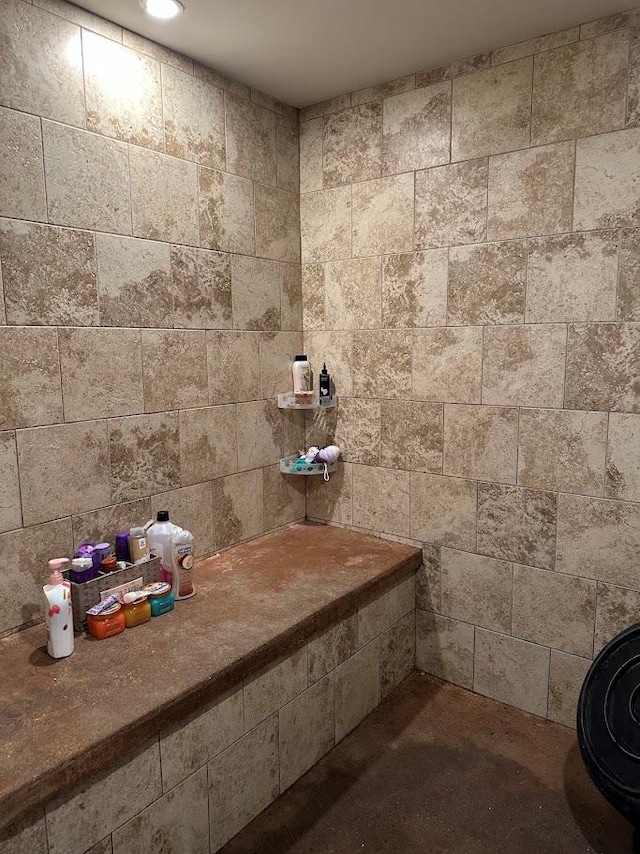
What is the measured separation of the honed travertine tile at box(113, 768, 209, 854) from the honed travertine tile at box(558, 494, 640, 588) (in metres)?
1.39

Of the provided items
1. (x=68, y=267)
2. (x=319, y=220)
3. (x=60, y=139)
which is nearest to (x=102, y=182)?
(x=60, y=139)

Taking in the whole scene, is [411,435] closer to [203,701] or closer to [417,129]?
[417,129]

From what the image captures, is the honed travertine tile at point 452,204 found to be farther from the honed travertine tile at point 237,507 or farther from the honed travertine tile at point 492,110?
the honed travertine tile at point 237,507

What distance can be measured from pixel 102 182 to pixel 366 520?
1.68 metres

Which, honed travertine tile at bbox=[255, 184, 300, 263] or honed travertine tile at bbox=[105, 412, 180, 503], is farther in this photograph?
honed travertine tile at bbox=[255, 184, 300, 263]

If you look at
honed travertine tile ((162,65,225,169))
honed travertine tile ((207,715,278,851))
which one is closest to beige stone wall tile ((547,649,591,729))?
honed travertine tile ((207,715,278,851))

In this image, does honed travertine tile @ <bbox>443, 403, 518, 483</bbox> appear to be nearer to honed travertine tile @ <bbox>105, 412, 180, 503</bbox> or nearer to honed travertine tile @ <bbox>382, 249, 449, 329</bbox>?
honed travertine tile @ <bbox>382, 249, 449, 329</bbox>

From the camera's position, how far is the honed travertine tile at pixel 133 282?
6.32 ft

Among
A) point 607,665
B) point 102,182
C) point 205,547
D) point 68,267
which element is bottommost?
point 607,665

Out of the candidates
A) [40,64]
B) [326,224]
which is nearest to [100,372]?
[40,64]

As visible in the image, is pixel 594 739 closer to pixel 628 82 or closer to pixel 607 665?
pixel 607 665

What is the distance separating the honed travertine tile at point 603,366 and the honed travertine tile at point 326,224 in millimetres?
1051

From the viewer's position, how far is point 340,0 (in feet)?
5.77

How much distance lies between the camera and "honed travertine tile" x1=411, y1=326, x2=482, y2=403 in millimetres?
2242
